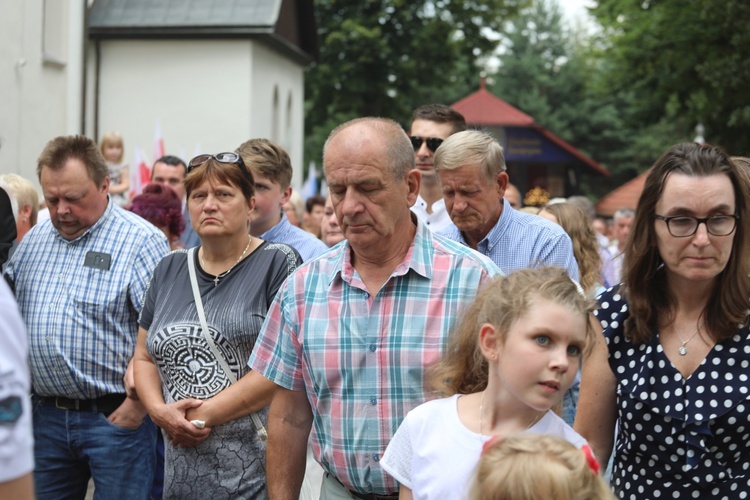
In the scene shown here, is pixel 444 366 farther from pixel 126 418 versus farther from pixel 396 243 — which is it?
pixel 126 418

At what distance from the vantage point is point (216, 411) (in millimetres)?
4781

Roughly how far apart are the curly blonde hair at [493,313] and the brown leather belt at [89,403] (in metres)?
2.50

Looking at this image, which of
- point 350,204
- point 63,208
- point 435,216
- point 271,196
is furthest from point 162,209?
point 350,204

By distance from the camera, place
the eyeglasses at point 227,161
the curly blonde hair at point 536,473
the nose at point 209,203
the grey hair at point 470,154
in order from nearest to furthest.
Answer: the curly blonde hair at point 536,473, the nose at point 209,203, the eyeglasses at point 227,161, the grey hair at point 470,154

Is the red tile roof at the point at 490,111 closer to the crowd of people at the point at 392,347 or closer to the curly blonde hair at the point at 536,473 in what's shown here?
the crowd of people at the point at 392,347

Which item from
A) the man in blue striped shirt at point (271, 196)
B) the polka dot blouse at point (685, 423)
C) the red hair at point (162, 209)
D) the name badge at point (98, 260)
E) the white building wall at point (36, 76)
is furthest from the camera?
the white building wall at point (36, 76)

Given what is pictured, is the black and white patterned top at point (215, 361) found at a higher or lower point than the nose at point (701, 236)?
lower

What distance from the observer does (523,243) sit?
547 cm

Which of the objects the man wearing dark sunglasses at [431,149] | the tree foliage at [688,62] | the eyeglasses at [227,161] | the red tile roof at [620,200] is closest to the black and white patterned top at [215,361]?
the eyeglasses at [227,161]

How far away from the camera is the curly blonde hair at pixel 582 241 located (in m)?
6.77

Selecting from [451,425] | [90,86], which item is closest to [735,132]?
[90,86]

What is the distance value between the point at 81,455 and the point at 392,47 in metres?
33.0

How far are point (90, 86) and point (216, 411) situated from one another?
2440 cm

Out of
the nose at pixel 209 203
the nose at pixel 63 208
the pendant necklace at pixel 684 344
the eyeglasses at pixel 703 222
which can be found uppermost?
the eyeglasses at pixel 703 222
